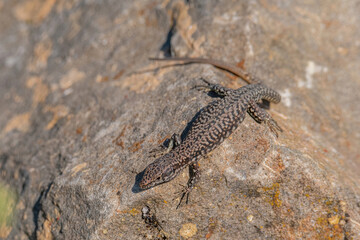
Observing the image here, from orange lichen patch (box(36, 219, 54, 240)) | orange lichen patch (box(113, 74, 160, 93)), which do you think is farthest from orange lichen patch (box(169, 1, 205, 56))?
orange lichen patch (box(36, 219, 54, 240))

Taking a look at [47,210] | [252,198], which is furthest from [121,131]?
[252,198]

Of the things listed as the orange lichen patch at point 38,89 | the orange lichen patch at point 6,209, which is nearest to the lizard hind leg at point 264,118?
the orange lichen patch at point 6,209

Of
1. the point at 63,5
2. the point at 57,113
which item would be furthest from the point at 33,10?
the point at 57,113

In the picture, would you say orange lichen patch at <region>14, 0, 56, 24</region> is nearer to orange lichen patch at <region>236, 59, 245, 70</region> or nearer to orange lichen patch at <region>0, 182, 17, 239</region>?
orange lichen patch at <region>0, 182, 17, 239</region>

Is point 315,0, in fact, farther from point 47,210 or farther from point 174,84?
point 47,210

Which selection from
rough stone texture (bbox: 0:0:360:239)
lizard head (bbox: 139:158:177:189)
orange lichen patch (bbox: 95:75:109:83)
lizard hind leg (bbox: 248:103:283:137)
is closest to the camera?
lizard head (bbox: 139:158:177:189)

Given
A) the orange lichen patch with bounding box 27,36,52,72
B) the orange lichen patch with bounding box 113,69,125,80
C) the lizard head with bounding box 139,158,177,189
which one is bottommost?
the lizard head with bounding box 139,158,177,189
